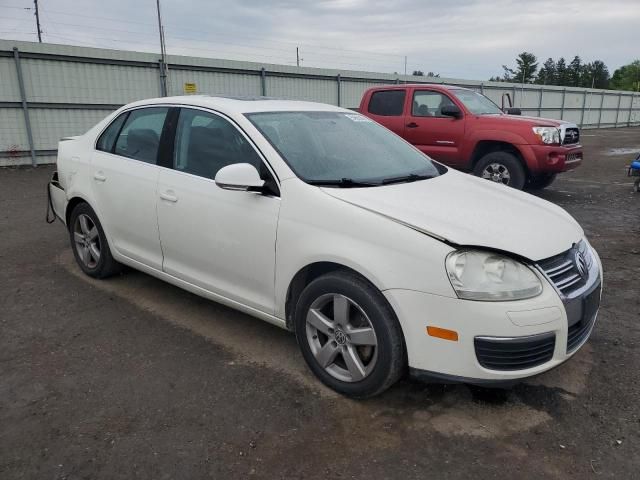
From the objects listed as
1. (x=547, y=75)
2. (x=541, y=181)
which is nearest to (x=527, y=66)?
(x=547, y=75)

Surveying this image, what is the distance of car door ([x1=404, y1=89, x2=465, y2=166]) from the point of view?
866 centimetres

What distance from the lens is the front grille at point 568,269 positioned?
2633 millimetres

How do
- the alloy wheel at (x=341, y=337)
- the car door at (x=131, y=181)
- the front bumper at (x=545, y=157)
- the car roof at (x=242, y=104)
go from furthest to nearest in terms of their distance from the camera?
the front bumper at (x=545, y=157), the car door at (x=131, y=181), the car roof at (x=242, y=104), the alloy wheel at (x=341, y=337)

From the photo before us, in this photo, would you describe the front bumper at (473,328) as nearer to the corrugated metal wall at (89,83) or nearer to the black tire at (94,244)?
the black tire at (94,244)

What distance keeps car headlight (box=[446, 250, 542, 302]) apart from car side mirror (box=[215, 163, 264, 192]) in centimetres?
123

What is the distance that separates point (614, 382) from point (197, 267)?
2715 millimetres

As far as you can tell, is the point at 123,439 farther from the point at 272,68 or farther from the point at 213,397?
the point at 272,68

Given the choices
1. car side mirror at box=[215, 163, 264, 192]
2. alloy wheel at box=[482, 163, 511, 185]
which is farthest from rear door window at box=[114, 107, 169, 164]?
alloy wheel at box=[482, 163, 511, 185]

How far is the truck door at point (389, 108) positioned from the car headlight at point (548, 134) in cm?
223

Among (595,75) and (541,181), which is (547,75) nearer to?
(595,75)

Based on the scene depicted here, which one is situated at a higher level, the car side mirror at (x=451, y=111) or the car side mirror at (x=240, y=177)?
the car side mirror at (x=451, y=111)

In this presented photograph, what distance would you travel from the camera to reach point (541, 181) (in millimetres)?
9125

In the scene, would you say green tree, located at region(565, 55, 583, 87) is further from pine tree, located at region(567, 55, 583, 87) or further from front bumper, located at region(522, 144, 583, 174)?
front bumper, located at region(522, 144, 583, 174)

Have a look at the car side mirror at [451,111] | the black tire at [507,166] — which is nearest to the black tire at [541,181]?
the black tire at [507,166]
